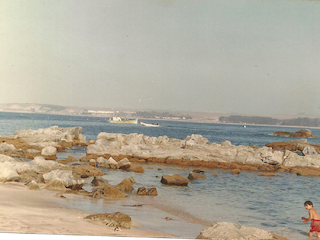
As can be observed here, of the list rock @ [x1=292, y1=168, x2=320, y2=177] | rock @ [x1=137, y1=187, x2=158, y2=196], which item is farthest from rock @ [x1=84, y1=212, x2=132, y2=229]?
rock @ [x1=292, y1=168, x2=320, y2=177]

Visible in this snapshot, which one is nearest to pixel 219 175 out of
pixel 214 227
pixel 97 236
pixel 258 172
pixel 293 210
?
pixel 258 172

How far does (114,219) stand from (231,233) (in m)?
2.77

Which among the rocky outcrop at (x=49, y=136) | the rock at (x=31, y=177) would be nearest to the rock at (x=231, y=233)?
the rock at (x=31, y=177)

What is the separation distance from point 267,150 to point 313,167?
337 cm

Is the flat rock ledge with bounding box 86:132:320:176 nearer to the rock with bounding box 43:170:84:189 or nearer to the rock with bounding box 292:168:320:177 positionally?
the rock with bounding box 292:168:320:177

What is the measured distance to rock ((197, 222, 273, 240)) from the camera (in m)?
7.25

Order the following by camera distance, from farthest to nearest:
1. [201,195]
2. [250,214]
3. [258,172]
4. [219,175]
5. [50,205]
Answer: [258,172] < [219,175] < [201,195] < [250,214] < [50,205]

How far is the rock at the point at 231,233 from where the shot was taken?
7.25m

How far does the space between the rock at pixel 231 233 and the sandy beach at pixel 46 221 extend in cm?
93

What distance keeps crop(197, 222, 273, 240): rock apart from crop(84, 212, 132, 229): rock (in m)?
1.73

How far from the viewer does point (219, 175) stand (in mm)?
18750

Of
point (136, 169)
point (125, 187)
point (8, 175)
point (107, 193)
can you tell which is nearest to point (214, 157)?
point (136, 169)

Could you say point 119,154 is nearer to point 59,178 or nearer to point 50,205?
point 59,178

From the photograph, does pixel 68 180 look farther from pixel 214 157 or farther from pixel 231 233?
pixel 214 157
